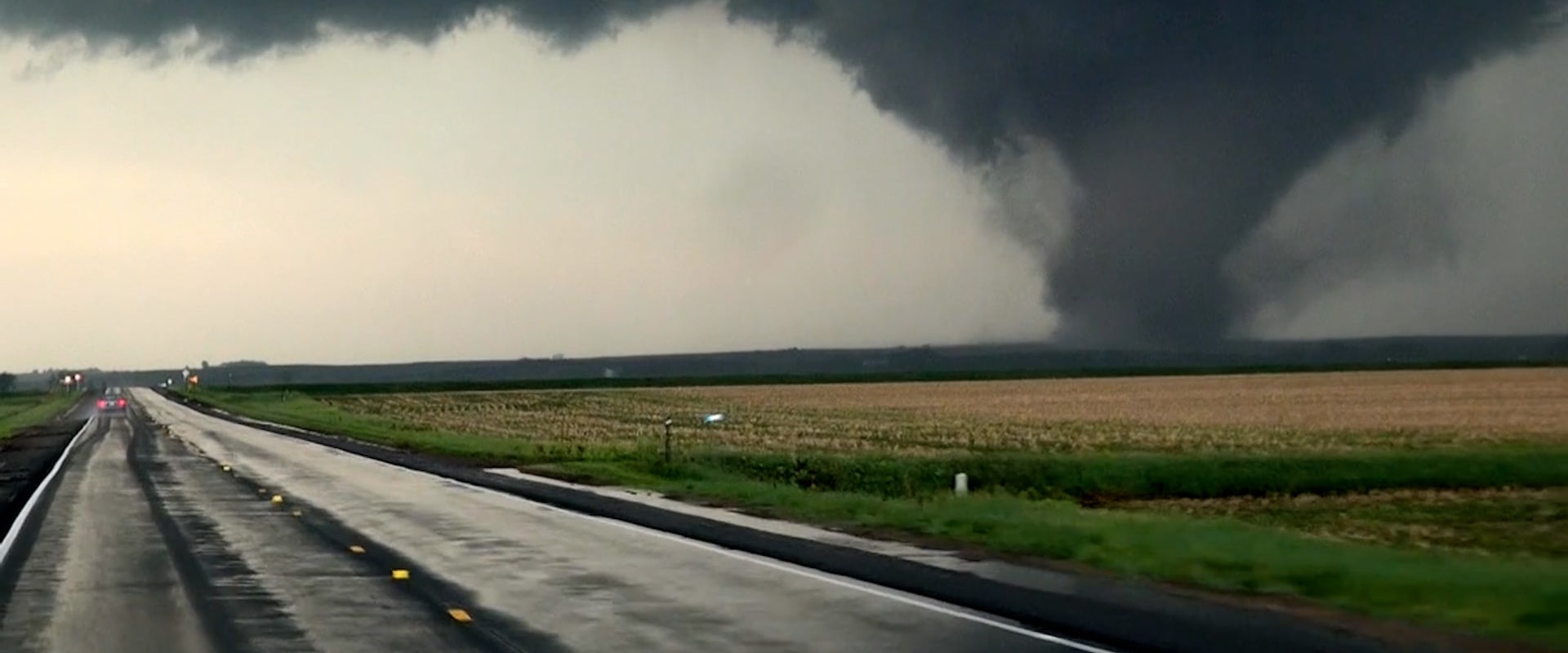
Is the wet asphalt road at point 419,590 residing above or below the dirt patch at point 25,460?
below

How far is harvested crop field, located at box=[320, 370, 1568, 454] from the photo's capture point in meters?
56.1

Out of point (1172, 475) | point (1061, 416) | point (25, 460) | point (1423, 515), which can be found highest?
point (1061, 416)

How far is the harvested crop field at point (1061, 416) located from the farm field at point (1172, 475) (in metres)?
0.37

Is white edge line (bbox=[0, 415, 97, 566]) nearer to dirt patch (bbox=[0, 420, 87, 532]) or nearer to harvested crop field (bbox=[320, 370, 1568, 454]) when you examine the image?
dirt patch (bbox=[0, 420, 87, 532])

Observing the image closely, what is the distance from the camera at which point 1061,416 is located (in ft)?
264

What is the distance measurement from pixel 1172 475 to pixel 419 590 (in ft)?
97.0

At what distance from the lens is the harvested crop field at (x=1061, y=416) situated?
56125 mm

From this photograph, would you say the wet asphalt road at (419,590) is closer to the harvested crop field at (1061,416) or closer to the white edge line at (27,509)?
the white edge line at (27,509)

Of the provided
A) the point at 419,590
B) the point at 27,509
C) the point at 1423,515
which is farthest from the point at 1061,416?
the point at 419,590

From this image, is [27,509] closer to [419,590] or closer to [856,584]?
[419,590]

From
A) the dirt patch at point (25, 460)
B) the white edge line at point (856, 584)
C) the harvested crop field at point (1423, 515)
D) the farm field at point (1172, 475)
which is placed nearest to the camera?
the white edge line at point (856, 584)

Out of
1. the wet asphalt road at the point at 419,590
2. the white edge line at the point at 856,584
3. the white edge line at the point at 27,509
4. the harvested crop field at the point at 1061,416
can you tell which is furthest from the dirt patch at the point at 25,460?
the harvested crop field at the point at 1061,416

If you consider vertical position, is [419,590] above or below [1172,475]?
above

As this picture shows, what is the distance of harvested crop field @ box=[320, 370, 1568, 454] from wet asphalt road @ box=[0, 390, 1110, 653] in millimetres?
26457
